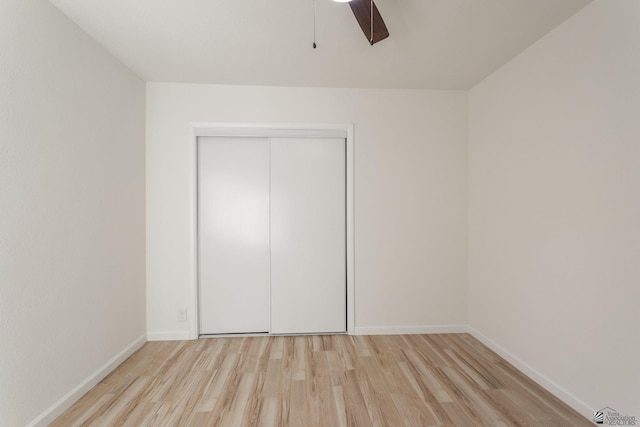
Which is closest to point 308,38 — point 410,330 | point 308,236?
point 308,236

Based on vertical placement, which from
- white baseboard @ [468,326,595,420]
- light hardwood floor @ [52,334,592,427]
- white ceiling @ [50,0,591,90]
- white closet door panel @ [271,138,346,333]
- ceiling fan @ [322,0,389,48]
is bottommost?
light hardwood floor @ [52,334,592,427]

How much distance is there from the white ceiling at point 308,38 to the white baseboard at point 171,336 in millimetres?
2302

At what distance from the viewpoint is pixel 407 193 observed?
287 centimetres

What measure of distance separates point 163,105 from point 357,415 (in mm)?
2898

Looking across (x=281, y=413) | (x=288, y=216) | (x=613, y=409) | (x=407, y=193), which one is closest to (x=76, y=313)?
(x=281, y=413)

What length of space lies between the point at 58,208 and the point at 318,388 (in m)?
1.96

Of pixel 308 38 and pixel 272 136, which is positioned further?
pixel 272 136

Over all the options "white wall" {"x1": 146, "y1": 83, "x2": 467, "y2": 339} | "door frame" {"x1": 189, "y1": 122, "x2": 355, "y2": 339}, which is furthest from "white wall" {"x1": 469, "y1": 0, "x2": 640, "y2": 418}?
"door frame" {"x1": 189, "y1": 122, "x2": 355, "y2": 339}

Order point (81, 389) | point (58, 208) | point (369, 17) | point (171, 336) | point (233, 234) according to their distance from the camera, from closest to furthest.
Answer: point (369, 17)
point (58, 208)
point (81, 389)
point (171, 336)
point (233, 234)

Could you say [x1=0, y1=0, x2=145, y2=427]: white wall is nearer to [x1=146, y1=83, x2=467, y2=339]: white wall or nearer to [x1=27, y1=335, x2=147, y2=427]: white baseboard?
[x1=27, y1=335, x2=147, y2=427]: white baseboard

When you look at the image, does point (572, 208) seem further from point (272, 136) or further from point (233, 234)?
point (233, 234)

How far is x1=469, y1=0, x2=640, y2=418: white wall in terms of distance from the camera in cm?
151

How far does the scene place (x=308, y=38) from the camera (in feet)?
6.59

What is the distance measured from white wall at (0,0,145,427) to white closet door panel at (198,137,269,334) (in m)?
0.60
